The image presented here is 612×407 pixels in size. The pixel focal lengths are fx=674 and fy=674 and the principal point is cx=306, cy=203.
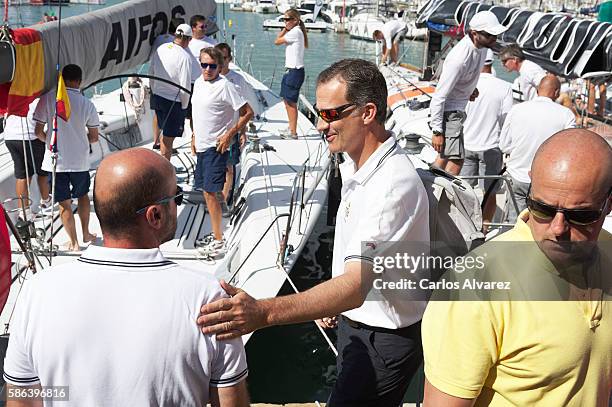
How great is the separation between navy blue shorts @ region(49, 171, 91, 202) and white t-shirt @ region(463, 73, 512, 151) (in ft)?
→ 10.7

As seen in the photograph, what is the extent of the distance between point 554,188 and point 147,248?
1.03 m

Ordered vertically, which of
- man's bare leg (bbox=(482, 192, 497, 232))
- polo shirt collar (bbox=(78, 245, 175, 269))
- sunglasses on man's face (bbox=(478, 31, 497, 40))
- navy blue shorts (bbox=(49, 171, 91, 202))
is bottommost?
man's bare leg (bbox=(482, 192, 497, 232))

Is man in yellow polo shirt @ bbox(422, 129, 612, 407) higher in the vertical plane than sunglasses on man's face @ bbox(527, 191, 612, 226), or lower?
lower

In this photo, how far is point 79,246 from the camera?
5.48m

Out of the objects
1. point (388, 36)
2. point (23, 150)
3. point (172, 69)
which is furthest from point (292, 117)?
point (388, 36)

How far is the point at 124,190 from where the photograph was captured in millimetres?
1748

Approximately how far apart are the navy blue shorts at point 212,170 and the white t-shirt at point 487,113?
2.17m

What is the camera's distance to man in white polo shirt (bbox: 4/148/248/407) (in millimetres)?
1679

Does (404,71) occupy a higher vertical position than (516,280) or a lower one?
lower

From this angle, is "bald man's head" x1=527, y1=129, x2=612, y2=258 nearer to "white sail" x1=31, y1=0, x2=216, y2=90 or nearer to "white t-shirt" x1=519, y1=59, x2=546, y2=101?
"white sail" x1=31, y1=0, x2=216, y2=90

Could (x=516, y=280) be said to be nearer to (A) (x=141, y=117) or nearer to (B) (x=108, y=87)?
(A) (x=141, y=117)

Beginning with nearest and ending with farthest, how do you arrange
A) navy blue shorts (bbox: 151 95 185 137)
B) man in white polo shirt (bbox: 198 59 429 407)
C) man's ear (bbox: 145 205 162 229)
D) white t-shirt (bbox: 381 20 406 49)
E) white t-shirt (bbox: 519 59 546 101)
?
man's ear (bbox: 145 205 162 229), man in white polo shirt (bbox: 198 59 429 407), navy blue shorts (bbox: 151 95 185 137), white t-shirt (bbox: 519 59 546 101), white t-shirt (bbox: 381 20 406 49)

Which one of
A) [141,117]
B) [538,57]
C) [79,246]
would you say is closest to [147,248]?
[79,246]

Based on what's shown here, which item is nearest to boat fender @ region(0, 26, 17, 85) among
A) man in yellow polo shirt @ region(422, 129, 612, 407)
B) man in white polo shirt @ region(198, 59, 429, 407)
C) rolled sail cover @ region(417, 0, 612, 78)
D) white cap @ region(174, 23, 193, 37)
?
man in white polo shirt @ region(198, 59, 429, 407)
